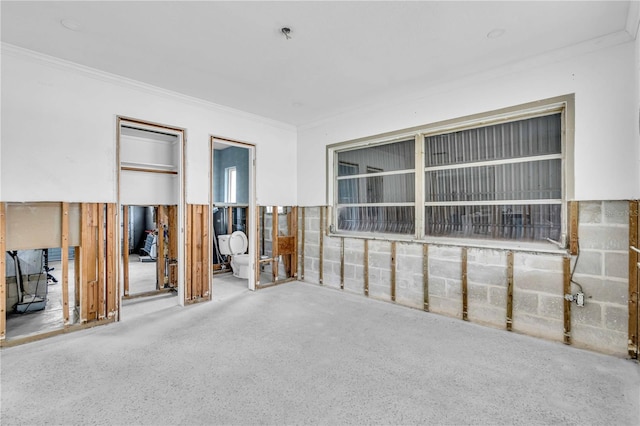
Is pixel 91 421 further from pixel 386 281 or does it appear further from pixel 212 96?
pixel 212 96

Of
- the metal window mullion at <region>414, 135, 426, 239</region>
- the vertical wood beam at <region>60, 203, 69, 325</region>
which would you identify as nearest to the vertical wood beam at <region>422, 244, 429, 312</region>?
the metal window mullion at <region>414, 135, 426, 239</region>

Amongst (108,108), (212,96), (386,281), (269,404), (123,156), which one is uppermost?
(212,96)

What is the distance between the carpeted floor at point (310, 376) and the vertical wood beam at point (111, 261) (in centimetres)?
25

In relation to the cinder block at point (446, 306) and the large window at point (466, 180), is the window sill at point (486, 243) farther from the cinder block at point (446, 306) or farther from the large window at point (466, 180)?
the cinder block at point (446, 306)

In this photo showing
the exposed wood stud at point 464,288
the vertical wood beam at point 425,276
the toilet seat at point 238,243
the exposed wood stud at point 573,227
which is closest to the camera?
the exposed wood stud at point 573,227

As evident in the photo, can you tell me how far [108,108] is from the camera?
11.3 ft

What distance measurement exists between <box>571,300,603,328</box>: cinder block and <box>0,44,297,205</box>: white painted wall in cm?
450

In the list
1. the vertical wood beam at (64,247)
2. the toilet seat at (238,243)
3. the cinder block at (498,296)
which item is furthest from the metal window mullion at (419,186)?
the vertical wood beam at (64,247)

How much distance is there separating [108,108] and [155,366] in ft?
9.39

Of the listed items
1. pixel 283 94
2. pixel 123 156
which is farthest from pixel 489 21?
pixel 123 156

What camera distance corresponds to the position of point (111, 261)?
3.46m

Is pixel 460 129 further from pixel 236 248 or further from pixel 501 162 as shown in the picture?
pixel 236 248

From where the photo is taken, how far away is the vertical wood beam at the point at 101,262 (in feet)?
11.0

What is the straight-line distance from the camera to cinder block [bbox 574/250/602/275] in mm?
2752
